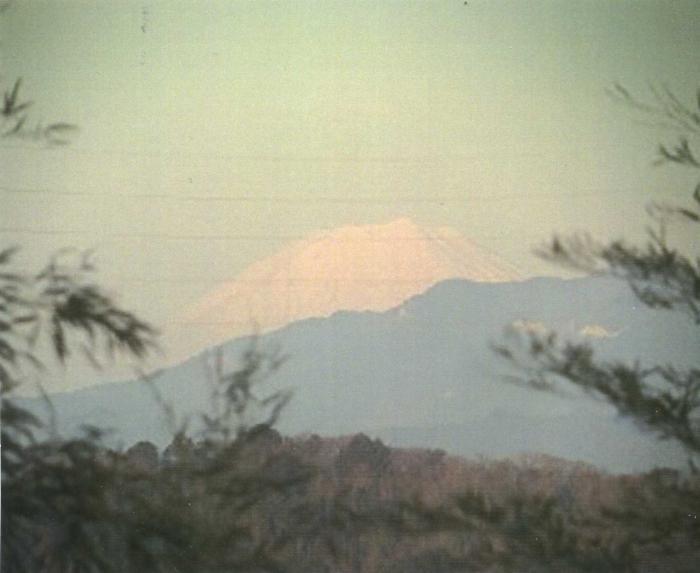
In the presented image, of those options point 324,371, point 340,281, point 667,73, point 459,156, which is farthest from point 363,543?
point 667,73

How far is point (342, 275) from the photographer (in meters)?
2.04

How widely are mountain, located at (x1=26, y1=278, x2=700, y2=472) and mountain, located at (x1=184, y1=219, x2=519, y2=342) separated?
0.02 metres

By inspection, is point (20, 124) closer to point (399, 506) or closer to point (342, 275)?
point (342, 275)

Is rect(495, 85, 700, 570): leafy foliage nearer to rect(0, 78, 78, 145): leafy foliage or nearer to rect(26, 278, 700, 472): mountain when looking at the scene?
rect(26, 278, 700, 472): mountain

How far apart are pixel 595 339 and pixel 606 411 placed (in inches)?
5.8

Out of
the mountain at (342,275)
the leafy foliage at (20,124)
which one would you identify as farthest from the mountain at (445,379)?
the leafy foliage at (20,124)

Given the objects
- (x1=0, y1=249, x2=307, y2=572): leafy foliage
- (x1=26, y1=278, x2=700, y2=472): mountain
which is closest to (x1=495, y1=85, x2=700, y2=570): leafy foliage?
(x1=26, y1=278, x2=700, y2=472): mountain

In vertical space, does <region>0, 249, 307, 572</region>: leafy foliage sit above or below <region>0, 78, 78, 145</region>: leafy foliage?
below

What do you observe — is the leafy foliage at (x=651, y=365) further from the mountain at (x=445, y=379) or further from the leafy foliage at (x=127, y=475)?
the leafy foliage at (x=127, y=475)

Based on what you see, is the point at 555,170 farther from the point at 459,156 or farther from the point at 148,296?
the point at 148,296

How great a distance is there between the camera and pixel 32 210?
203cm

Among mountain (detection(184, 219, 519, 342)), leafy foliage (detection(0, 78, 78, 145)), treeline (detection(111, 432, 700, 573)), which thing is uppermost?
leafy foliage (detection(0, 78, 78, 145))

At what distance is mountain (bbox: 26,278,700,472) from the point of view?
6.63 ft

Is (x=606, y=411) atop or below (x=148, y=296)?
below
